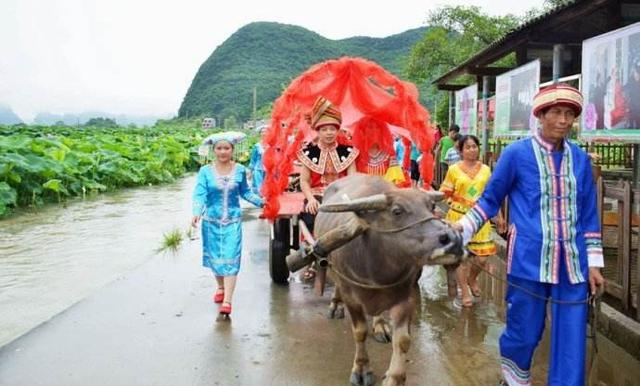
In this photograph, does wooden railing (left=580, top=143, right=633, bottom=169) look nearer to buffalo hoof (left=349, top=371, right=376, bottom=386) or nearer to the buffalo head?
buffalo hoof (left=349, top=371, right=376, bottom=386)

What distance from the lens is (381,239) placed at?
11.7ft

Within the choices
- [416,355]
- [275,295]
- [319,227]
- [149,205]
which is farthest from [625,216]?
[149,205]

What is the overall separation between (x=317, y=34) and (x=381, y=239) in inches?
4299

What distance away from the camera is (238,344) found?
498 centimetres

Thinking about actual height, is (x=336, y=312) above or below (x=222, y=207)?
below

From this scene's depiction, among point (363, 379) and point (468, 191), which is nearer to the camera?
point (363, 379)

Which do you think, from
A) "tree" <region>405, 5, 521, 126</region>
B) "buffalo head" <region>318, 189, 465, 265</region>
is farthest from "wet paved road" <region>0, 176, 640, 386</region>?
"tree" <region>405, 5, 521, 126</region>

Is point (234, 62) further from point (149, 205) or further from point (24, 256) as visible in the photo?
point (24, 256)

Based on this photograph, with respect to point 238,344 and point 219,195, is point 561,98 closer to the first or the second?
point 238,344

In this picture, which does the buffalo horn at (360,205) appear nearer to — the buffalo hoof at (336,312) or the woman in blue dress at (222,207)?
the buffalo hoof at (336,312)

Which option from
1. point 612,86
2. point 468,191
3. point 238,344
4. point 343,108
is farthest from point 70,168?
point 612,86

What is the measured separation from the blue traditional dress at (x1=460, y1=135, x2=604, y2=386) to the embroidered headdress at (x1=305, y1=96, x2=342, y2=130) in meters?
2.14

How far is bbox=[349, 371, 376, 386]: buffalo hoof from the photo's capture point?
13.5ft

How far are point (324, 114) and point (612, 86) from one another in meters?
3.38
